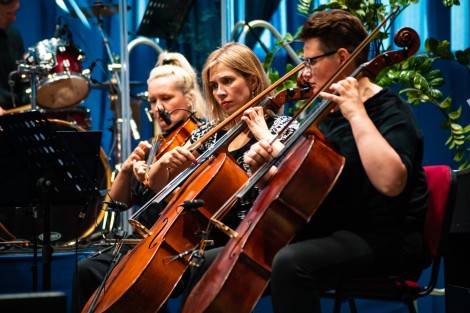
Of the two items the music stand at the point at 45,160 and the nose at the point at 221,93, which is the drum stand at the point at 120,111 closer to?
the music stand at the point at 45,160

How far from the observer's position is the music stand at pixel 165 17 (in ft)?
17.5

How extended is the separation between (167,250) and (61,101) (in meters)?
2.95

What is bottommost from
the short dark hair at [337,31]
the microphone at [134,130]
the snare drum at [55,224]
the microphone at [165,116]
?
the snare drum at [55,224]

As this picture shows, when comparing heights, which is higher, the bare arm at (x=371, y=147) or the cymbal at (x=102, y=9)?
the cymbal at (x=102, y=9)

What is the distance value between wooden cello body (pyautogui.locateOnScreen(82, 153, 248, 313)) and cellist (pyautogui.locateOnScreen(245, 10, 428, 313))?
0.19 m

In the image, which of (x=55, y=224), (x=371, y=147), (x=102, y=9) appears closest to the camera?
(x=371, y=147)

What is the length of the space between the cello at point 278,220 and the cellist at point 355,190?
0.06 metres

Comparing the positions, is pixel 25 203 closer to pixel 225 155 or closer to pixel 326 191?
pixel 225 155

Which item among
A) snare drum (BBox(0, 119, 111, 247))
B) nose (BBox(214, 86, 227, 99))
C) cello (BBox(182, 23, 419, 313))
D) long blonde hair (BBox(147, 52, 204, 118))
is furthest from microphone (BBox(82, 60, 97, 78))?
cello (BBox(182, 23, 419, 313))

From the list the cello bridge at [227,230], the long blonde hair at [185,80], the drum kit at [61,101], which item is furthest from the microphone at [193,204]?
the drum kit at [61,101]

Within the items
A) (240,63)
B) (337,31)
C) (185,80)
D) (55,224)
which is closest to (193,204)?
(337,31)

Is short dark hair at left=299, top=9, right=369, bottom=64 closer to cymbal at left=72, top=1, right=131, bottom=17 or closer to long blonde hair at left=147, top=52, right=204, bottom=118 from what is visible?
long blonde hair at left=147, top=52, right=204, bottom=118

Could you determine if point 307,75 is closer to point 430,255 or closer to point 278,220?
point 278,220

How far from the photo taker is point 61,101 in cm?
527
